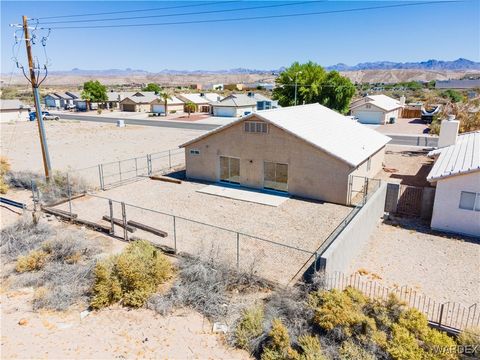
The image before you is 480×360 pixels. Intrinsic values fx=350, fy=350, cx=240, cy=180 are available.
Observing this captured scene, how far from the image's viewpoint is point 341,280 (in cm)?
1195

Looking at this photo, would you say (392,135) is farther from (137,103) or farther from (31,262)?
(137,103)

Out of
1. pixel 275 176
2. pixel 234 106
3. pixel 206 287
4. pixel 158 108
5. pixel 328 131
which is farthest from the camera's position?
pixel 158 108

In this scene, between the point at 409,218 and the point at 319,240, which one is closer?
the point at 319,240

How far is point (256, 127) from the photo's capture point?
21.2 meters

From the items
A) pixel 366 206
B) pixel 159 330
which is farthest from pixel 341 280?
pixel 159 330

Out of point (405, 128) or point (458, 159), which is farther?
point (405, 128)

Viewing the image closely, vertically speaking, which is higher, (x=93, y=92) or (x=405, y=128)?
(x=93, y=92)

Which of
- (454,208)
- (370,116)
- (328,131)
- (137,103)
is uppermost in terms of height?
(328,131)

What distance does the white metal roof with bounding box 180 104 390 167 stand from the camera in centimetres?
1960

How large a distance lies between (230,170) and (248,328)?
47.7ft

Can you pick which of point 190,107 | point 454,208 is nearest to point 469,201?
point 454,208

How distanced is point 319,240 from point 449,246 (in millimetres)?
5505

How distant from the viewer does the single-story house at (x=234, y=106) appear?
67688 mm

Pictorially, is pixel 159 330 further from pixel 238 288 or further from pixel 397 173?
pixel 397 173
